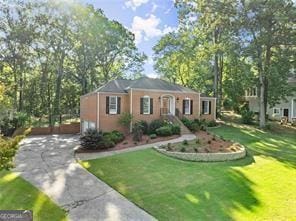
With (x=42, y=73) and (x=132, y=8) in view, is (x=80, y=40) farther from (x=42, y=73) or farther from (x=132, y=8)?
(x=132, y=8)

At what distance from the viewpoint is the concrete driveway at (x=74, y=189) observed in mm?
8344

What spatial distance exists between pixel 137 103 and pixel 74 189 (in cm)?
1369

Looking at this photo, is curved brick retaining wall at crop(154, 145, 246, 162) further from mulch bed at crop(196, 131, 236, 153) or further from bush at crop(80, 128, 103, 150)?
bush at crop(80, 128, 103, 150)

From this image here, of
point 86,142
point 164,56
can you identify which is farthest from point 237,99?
point 86,142

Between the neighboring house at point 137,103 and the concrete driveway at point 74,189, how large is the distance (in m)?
6.78

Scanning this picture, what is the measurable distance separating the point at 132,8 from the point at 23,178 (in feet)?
45.1

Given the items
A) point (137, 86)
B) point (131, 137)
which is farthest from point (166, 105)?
point (131, 137)

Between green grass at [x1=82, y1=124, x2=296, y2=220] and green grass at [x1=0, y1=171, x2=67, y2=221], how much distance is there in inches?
103

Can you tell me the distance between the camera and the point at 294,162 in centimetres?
1523

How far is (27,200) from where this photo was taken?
30.8ft

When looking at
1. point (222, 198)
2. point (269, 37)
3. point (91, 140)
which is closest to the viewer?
point (222, 198)

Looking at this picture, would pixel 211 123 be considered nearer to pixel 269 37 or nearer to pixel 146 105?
pixel 146 105

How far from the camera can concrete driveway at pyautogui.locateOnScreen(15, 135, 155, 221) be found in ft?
27.4

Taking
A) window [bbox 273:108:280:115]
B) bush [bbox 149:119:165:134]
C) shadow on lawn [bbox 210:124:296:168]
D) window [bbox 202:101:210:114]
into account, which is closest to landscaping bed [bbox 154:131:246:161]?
shadow on lawn [bbox 210:124:296:168]
